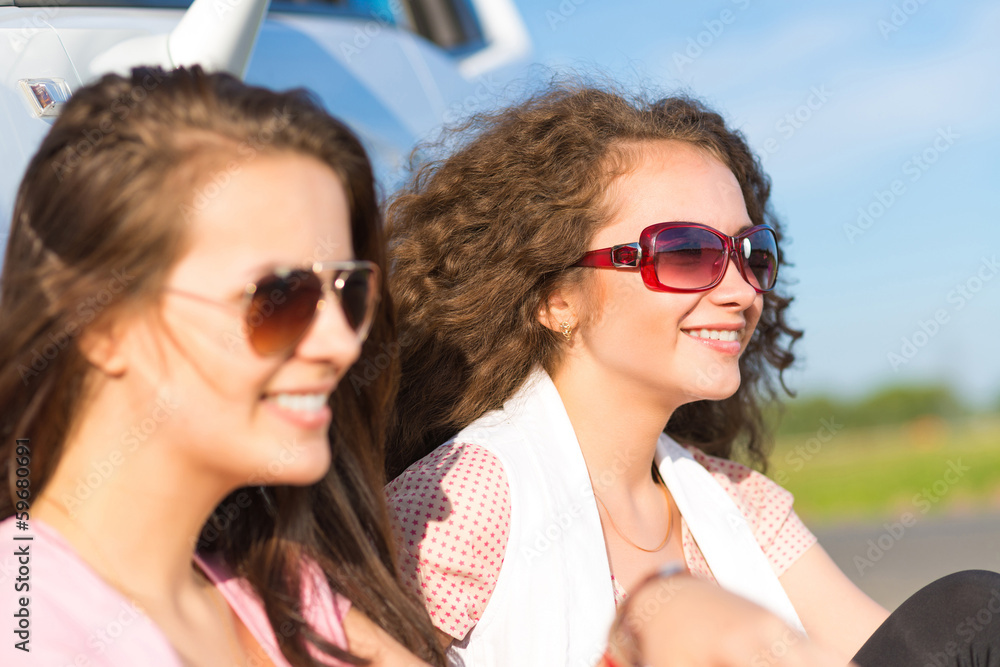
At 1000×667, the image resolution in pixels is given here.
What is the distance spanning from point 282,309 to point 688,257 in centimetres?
125

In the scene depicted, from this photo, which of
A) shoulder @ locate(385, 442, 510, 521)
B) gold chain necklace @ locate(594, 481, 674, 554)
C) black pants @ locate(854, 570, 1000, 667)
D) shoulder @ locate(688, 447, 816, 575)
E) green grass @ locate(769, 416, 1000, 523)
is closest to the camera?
black pants @ locate(854, 570, 1000, 667)

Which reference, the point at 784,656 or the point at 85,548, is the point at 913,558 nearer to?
the point at 784,656

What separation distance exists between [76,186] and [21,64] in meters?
1.02

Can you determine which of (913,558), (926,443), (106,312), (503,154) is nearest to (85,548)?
(106,312)

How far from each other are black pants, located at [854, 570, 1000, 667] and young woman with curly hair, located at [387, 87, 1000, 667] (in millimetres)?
388

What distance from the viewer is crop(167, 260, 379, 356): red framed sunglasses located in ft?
4.16

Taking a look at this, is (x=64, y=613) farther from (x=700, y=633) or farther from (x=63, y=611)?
(x=700, y=633)

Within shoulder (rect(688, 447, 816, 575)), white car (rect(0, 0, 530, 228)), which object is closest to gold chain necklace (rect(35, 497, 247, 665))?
white car (rect(0, 0, 530, 228))

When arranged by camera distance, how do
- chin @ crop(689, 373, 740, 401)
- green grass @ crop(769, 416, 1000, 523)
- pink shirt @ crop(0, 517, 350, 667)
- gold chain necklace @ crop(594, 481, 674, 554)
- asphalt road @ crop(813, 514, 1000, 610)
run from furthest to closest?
green grass @ crop(769, 416, 1000, 523) → asphalt road @ crop(813, 514, 1000, 610) → gold chain necklace @ crop(594, 481, 674, 554) → chin @ crop(689, 373, 740, 401) → pink shirt @ crop(0, 517, 350, 667)

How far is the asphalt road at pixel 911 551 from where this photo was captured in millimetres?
5820

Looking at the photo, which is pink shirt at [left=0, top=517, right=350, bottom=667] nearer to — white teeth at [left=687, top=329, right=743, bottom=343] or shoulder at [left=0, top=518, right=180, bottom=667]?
shoulder at [left=0, top=518, right=180, bottom=667]

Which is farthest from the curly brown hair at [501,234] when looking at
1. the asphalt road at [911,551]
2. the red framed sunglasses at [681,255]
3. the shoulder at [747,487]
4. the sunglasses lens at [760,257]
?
the asphalt road at [911,551]

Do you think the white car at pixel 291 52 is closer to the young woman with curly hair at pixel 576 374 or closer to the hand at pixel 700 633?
the young woman with curly hair at pixel 576 374

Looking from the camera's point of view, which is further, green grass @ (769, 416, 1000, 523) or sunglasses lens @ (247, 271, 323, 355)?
green grass @ (769, 416, 1000, 523)
